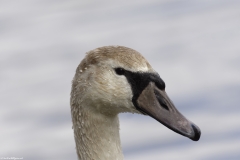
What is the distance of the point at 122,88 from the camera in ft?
23.0

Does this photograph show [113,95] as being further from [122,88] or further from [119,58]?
[119,58]

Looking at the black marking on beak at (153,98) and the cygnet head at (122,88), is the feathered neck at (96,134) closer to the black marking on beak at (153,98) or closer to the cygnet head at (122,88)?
the cygnet head at (122,88)

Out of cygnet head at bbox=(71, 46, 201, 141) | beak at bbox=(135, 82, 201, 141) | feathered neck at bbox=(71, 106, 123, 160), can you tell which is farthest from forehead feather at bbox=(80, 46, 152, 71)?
feathered neck at bbox=(71, 106, 123, 160)

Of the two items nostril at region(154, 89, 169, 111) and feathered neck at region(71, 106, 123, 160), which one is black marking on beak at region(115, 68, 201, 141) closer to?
nostril at region(154, 89, 169, 111)

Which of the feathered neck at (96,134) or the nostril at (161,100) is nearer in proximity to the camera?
the nostril at (161,100)

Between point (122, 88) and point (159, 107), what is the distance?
32cm

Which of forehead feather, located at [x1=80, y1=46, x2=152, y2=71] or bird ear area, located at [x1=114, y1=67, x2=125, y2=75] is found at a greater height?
forehead feather, located at [x1=80, y1=46, x2=152, y2=71]

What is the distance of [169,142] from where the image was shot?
10.5 m

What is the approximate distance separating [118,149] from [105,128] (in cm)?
23

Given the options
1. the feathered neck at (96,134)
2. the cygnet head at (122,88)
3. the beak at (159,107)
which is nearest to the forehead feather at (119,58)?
the cygnet head at (122,88)

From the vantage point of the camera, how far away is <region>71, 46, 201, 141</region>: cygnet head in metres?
6.93

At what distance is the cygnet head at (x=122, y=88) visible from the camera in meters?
6.93

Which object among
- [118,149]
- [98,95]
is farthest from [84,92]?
[118,149]

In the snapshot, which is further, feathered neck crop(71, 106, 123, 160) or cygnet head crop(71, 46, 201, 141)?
feathered neck crop(71, 106, 123, 160)
